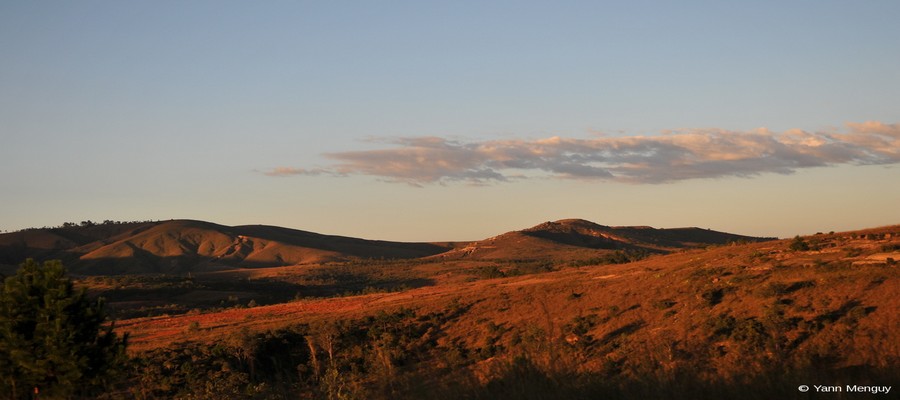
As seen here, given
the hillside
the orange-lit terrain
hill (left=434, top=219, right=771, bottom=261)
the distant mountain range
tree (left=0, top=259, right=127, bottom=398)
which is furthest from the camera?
the distant mountain range

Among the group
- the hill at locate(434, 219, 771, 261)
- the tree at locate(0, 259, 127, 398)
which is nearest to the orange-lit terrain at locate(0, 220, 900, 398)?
the tree at locate(0, 259, 127, 398)

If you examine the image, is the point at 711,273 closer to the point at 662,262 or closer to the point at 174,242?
the point at 662,262

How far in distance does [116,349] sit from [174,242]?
15596 cm

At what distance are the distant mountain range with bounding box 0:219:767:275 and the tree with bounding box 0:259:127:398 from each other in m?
110

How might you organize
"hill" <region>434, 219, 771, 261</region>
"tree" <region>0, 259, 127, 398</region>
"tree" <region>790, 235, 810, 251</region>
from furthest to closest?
"hill" <region>434, 219, 771, 261</region>
"tree" <region>790, 235, 810, 251</region>
"tree" <region>0, 259, 127, 398</region>

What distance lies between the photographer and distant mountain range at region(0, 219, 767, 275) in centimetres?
14762

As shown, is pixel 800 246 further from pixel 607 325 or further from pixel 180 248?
pixel 180 248

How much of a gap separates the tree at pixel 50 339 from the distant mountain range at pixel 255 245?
362 ft

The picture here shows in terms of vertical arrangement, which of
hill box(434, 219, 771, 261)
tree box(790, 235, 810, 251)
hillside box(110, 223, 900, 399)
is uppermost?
hill box(434, 219, 771, 261)

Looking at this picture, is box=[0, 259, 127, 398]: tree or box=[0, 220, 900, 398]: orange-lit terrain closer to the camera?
box=[0, 220, 900, 398]: orange-lit terrain

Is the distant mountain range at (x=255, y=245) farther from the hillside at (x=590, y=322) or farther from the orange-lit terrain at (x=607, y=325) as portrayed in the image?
the hillside at (x=590, y=322)

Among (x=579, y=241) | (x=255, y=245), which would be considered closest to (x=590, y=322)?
(x=579, y=241)

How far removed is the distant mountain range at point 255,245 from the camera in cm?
14762

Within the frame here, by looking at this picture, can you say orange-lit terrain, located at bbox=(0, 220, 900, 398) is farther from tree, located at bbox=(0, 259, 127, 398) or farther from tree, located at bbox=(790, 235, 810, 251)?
tree, located at bbox=(0, 259, 127, 398)
